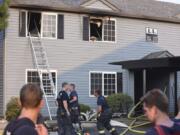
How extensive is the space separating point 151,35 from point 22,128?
25485 mm

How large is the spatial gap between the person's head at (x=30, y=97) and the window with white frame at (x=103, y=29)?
22692 mm

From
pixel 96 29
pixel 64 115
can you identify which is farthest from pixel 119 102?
pixel 64 115

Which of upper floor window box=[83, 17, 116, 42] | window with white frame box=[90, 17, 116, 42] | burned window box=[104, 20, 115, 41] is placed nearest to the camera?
upper floor window box=[83, 17, 116, 42]

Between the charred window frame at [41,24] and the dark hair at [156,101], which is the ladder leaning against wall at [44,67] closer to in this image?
the charred window frame at [41,24]

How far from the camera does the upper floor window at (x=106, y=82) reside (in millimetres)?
26469

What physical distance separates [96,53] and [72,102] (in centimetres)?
1097

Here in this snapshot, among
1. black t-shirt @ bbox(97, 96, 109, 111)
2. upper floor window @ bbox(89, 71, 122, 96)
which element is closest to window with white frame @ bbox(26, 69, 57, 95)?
upper floor window @ bbox(89, 71, 122, 96)

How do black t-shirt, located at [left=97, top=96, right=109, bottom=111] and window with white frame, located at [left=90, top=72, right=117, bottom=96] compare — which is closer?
black t-shirt, located at [left=97, top=96, right=109, bottom=111]

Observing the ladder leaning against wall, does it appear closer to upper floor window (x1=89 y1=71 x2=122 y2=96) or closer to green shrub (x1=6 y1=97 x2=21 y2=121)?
green shrub (x1=6 y1=97 x2=21 y2=121)

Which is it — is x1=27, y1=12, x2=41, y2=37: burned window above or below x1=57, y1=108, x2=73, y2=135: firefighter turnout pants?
above

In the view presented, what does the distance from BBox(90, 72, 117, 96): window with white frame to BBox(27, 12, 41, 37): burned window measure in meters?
3.90

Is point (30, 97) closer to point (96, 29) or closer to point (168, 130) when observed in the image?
point (168, 130)

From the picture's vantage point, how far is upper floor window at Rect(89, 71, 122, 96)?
2647 centimetres

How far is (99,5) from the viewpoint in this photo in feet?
88.0
